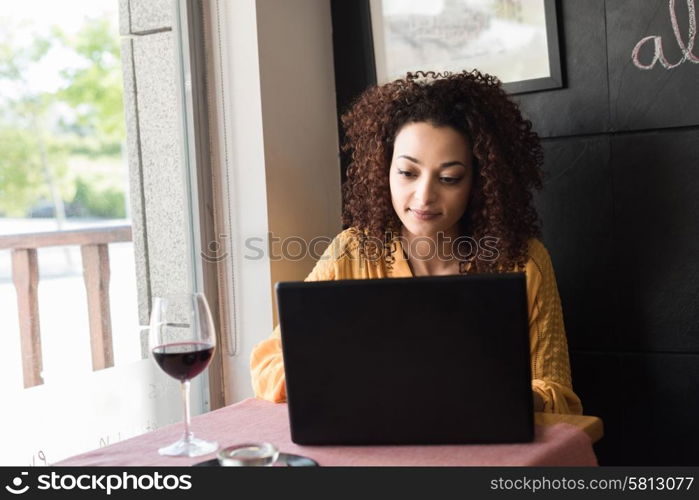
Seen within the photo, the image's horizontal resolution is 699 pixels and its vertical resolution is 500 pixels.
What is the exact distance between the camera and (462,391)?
45.4 inches

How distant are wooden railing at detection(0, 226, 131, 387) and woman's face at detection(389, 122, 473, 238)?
669 mm

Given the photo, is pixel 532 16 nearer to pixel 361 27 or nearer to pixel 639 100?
pixel 639 100

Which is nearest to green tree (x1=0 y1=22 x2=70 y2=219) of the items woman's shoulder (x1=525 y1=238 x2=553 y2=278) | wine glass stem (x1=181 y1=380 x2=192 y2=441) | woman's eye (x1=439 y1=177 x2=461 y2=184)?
wine glass stem (x1=181 y1=380 x2=192 y2=441)

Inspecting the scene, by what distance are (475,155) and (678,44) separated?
0.49 meters

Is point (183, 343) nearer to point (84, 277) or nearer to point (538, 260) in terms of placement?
point (84, 277)

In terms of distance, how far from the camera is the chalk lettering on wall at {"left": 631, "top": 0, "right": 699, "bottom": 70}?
179cm

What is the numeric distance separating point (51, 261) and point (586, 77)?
1.24m

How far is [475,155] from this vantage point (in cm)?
183

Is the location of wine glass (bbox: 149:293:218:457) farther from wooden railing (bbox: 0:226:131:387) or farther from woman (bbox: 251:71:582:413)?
wooden railing (bbox: 0:226:131:387)

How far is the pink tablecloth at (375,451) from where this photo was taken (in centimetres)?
113

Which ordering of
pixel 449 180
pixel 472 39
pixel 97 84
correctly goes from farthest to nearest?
1. pixel 472 39
2. pixel 97 84
3. pixel 449 180

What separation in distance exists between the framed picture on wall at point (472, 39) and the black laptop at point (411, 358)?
100 centimetres

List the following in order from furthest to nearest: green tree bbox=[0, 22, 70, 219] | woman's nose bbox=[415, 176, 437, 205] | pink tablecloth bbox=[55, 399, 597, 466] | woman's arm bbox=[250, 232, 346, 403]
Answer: woman's nose bbox=[415, 176, 437, 205] < green tree bbox=[0, 22, 70, 219] < woman's arm bbox=[250, 232, 346, 403] < pink tablecloth bbox=[55, 399, 597, 466]

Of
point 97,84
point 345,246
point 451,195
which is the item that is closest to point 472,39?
point 451,195
